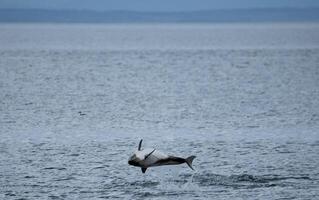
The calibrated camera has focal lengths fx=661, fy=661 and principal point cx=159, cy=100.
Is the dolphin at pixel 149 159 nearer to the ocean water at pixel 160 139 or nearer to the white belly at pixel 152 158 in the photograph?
the white belly at pixel 152 158

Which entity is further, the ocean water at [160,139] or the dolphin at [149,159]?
the dolphin at [149,159]

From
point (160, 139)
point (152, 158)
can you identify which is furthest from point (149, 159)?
point (160, 139)

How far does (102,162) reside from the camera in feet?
28.9

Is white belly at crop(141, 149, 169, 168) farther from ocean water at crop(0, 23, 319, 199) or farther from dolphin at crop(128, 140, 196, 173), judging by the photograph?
ocean water at crop(0, 23, 319, 199)

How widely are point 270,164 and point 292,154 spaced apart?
0.78 metres

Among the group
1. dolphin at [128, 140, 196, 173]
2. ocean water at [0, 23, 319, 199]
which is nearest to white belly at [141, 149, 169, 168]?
dolphin at [128, 140, 196, 173]

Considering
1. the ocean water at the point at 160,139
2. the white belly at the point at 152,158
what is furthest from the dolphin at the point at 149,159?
the ocean water at the point at 160,139

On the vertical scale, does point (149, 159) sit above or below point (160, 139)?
below

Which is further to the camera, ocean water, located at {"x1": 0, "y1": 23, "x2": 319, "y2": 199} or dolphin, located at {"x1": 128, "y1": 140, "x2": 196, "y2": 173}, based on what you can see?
dolphin, located at {"x1": 128, "y1": 140, "x2": 196, "y2": 173}

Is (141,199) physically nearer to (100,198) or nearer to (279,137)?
(100,198)

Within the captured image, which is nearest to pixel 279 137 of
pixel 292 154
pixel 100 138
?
pixel 292 154

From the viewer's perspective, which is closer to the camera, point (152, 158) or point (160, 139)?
point (152, 158)

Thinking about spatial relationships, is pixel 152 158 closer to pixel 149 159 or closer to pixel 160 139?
Answer: pixel 149 159

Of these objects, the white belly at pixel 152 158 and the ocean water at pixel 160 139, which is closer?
the ocean water at pixel 160 139
